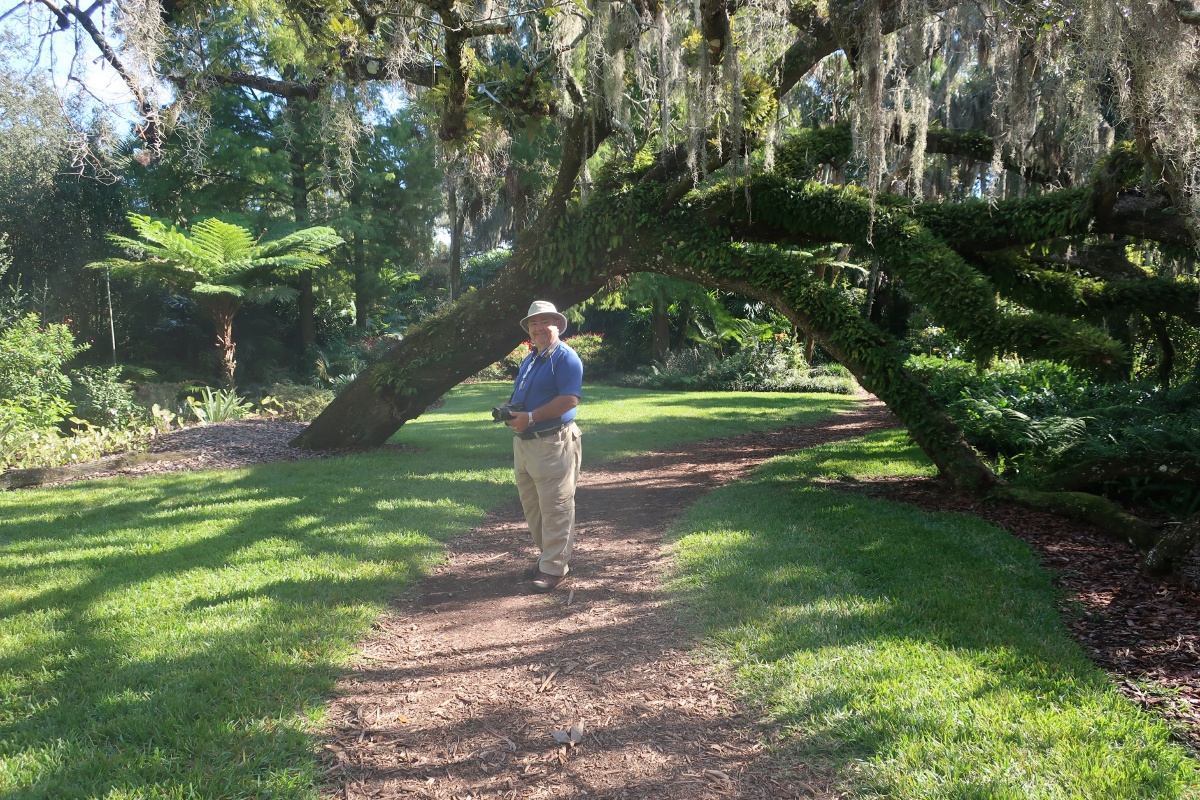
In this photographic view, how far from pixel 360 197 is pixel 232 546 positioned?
58.9 feet

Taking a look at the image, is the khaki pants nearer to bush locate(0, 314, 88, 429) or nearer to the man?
the man

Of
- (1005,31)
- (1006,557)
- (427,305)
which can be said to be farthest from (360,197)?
(1006,557)

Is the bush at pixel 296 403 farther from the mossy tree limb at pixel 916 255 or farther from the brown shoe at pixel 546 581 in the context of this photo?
the brown shoe at pixel 546 581

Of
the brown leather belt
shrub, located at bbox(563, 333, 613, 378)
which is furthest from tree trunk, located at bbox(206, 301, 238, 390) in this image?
the brown leather belt

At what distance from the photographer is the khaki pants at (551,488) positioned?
16.1 ft

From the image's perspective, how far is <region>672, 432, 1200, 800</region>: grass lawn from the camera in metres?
2.73

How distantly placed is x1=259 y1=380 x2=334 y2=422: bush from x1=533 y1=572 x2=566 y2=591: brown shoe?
9030 mm

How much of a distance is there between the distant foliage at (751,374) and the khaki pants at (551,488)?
16.2 m

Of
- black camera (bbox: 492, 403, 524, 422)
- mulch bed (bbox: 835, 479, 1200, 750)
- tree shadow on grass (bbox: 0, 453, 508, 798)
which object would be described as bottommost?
mulch bed (bbox: 835, 479, 1200, 750)

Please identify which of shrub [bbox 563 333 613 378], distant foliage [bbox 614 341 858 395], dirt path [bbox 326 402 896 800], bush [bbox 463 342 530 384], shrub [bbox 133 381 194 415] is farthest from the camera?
shrub [bbox 563 333 613 378]

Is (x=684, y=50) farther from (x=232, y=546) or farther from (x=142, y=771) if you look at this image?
(x=142, y=771)

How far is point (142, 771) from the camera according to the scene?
279 cm

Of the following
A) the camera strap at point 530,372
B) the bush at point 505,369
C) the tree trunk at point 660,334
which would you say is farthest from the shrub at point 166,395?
the tree trunk at point 660,334

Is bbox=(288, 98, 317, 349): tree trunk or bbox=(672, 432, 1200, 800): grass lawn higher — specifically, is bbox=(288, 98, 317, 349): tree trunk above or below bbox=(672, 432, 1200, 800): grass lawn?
above
